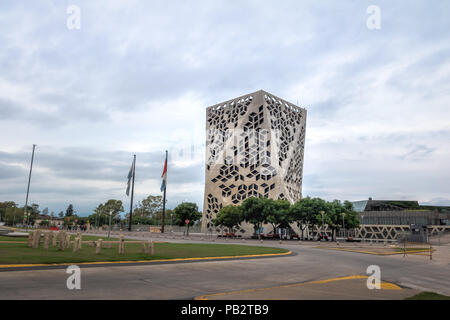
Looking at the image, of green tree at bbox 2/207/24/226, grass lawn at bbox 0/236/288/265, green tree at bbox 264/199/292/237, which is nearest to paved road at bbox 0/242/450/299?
grass lawn at bbox 0/236/288/265

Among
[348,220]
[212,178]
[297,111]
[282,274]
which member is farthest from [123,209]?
[282,274]

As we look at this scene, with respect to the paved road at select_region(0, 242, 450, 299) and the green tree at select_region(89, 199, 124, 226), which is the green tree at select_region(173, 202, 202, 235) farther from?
the paved road at select_region(0, 242, 450, 299)

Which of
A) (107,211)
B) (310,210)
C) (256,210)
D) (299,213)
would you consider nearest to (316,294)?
(310,210)

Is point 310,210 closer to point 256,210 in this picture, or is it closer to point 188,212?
point 256,210

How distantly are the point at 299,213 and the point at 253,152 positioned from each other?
31.5 metres

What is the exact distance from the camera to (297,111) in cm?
10212

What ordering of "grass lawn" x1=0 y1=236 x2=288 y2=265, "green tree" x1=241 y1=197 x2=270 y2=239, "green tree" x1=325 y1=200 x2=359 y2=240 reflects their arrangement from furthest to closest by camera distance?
"green tree" x1=241 y1=197 x2=270 y2=239
"green tree" x1=325 y1=200 x2=359 y2=240
"grass lawn" x1=0 y1=236 x2=288 y2=265

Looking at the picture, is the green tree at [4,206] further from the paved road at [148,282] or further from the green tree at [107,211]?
the paved road at [148,282]

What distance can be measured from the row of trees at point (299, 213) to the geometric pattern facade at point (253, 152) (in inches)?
714

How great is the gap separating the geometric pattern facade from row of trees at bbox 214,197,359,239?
18131 millimetres

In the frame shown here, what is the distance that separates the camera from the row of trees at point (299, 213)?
196ft

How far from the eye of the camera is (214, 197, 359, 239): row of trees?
2346 inches
